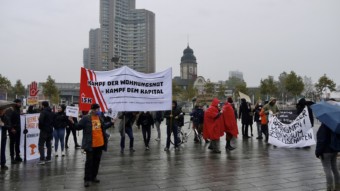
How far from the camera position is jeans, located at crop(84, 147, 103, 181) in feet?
23.7

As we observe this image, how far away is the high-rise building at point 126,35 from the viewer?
Answer: 6109cm

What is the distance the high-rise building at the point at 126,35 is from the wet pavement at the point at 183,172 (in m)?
45.3

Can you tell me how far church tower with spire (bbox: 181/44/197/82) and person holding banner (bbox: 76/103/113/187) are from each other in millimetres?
150966

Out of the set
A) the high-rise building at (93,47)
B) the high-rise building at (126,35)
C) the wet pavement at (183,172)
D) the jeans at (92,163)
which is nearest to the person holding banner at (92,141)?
the jeans at (92,163)

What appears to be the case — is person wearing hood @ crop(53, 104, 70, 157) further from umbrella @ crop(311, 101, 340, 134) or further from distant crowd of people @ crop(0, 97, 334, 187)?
umbrella @ crop(311, 101, 340, 134)

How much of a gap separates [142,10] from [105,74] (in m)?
69.4

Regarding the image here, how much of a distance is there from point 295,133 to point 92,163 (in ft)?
25.6

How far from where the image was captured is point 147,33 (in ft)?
254

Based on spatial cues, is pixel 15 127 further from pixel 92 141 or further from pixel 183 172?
Result: pixel 183 172

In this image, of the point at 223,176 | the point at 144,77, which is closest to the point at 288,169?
the point at 223,176

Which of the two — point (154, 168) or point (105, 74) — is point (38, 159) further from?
point (154, 168)

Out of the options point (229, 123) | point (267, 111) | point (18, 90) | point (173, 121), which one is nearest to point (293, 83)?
point (267, 111)

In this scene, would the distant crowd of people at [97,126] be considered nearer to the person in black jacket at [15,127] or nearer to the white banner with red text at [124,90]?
the person in black jacket at [15,127]

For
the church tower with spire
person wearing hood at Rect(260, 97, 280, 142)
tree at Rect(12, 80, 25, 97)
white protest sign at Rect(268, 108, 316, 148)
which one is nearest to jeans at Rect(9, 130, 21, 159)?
white protest sign at Rect(268, 108, 316, 148)
